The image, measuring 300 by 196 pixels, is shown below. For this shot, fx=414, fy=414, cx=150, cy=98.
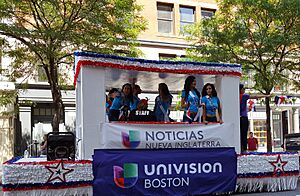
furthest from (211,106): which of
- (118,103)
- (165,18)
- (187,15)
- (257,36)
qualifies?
(187,15)

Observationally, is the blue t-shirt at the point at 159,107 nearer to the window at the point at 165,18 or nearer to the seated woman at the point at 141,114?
the seated woman at the point at 141,114

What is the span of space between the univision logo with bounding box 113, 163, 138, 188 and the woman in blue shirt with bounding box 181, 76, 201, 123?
1825 millimetres

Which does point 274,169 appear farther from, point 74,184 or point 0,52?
point 0,52

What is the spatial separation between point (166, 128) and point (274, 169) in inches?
108

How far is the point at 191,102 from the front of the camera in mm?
9117

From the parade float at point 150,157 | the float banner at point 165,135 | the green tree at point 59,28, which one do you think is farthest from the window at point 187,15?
the float banner at point 165,135

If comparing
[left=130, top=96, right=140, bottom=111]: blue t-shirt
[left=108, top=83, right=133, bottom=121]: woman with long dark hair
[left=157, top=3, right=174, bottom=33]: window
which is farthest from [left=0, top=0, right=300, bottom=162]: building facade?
[left=108, top=83, right=133, bottom=121]: woman with long dark hair

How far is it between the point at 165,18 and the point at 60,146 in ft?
61.5

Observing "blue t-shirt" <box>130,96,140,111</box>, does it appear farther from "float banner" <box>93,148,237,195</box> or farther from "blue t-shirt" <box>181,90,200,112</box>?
"float banner" <box>93,148,237,195</box>

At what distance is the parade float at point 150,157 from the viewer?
770cm

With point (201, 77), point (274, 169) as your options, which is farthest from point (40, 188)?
point (274, 169)

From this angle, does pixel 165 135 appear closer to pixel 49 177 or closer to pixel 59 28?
pixel 49 177

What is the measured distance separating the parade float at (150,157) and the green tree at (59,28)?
5.21 m

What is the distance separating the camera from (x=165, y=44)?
25.2m
